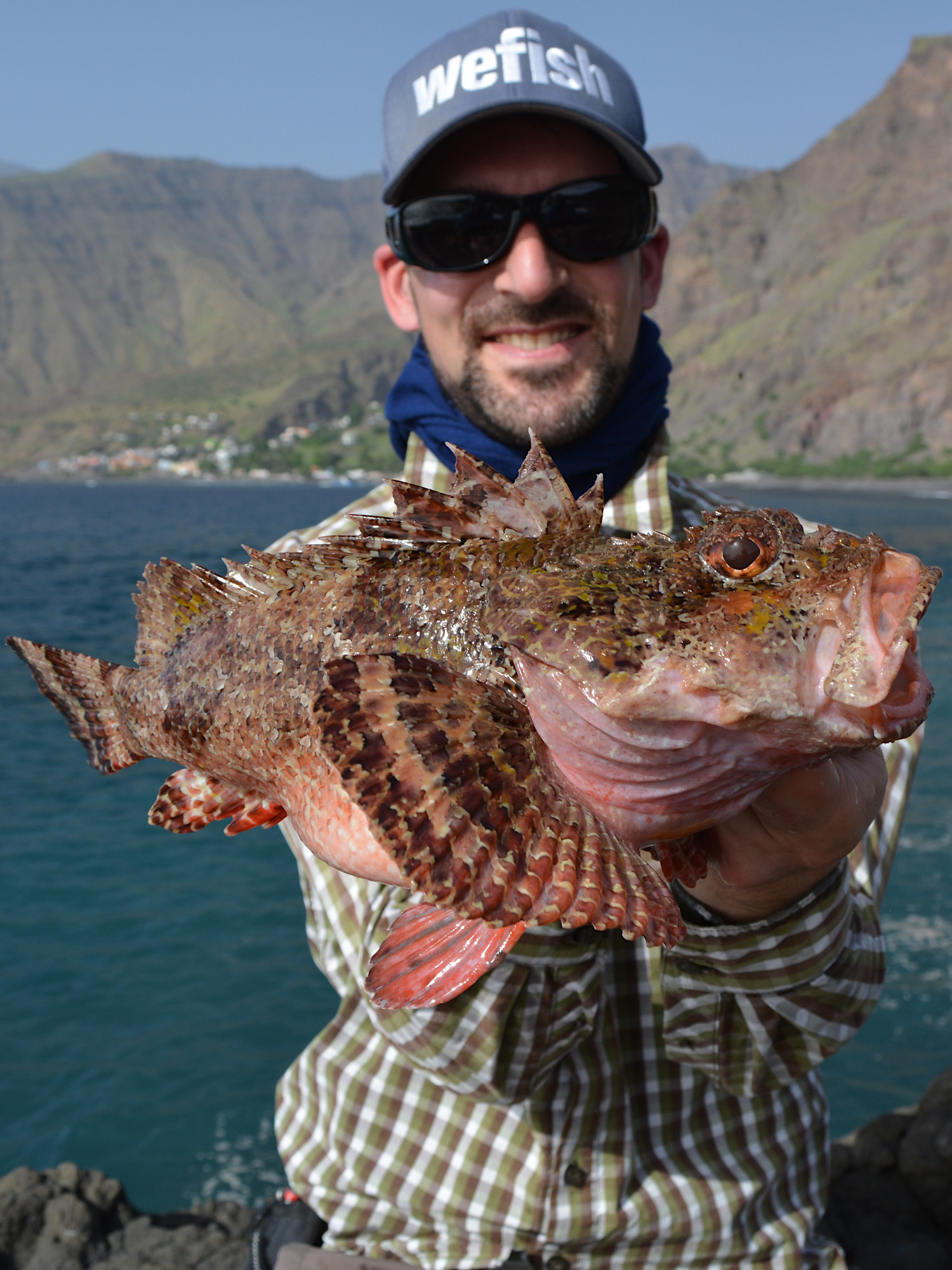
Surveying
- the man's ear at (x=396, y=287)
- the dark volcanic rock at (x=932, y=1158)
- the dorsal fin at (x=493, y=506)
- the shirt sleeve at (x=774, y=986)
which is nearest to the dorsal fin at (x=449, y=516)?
the dorsal fin at (x=493, y=506)

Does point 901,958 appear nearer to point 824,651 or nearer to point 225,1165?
point 225,1165

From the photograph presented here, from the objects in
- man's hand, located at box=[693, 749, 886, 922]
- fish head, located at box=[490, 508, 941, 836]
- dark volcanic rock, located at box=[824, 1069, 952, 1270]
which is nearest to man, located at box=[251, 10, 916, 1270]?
man's hand, located at box=[693, 749, 886, 922]

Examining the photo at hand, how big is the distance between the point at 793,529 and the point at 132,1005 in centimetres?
1260

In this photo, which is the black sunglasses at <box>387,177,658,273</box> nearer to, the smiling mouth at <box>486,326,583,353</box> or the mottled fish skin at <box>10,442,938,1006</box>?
the smiling mouth at <box>486,326,583,353</box>

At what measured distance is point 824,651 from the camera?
186 cm

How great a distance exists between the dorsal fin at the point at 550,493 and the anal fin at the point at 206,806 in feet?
4.02

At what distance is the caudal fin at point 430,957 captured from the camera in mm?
2129

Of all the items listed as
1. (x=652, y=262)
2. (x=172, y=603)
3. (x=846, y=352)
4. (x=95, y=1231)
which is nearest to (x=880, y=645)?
(x=172, y=603)

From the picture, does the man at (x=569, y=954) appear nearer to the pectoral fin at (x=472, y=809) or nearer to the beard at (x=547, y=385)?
the beard at (x=547, y=385)

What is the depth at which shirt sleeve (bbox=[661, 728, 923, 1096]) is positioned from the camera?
304 cm

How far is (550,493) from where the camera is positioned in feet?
8.11

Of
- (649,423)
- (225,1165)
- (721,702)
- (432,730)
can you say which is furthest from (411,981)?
(225,1165)

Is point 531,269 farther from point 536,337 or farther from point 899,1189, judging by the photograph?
point 899,1189

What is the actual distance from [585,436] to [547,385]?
0.30m
